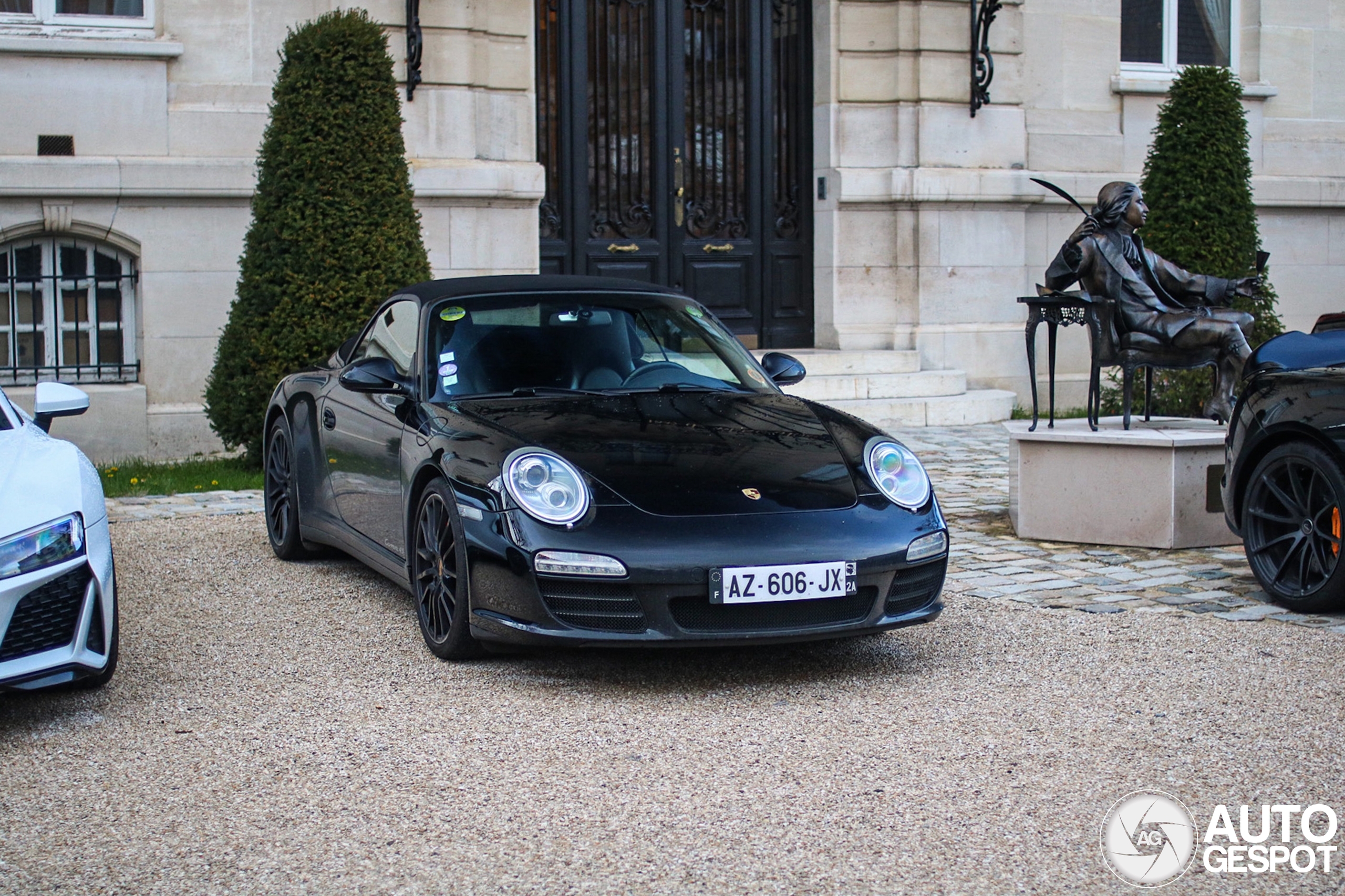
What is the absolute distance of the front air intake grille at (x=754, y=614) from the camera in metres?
4.99

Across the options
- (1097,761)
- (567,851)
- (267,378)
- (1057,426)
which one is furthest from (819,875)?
(267,378)

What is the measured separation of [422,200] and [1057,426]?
6.28m

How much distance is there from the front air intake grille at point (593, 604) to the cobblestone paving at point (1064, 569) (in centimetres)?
220

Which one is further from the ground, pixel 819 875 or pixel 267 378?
pixel 267 378

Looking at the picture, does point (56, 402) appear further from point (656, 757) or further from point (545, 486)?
point (656, 757)

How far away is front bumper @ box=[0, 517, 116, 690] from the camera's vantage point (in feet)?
14.9

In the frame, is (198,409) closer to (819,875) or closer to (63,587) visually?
(63,587)

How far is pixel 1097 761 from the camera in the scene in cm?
436

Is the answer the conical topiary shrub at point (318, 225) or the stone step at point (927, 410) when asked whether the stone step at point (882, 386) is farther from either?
the conical topiary shrub at point (318, 225)

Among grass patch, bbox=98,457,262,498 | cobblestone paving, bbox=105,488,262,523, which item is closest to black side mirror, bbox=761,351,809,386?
cobblestone paving, bbox=105,488,262,523

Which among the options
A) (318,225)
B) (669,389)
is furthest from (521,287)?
(318,225)

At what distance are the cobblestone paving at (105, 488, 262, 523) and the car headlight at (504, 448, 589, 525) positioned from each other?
4509 mm

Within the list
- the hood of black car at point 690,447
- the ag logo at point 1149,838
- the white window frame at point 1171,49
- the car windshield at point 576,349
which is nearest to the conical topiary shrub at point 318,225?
the car windshield at point 576,349

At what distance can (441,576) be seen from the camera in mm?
5523
